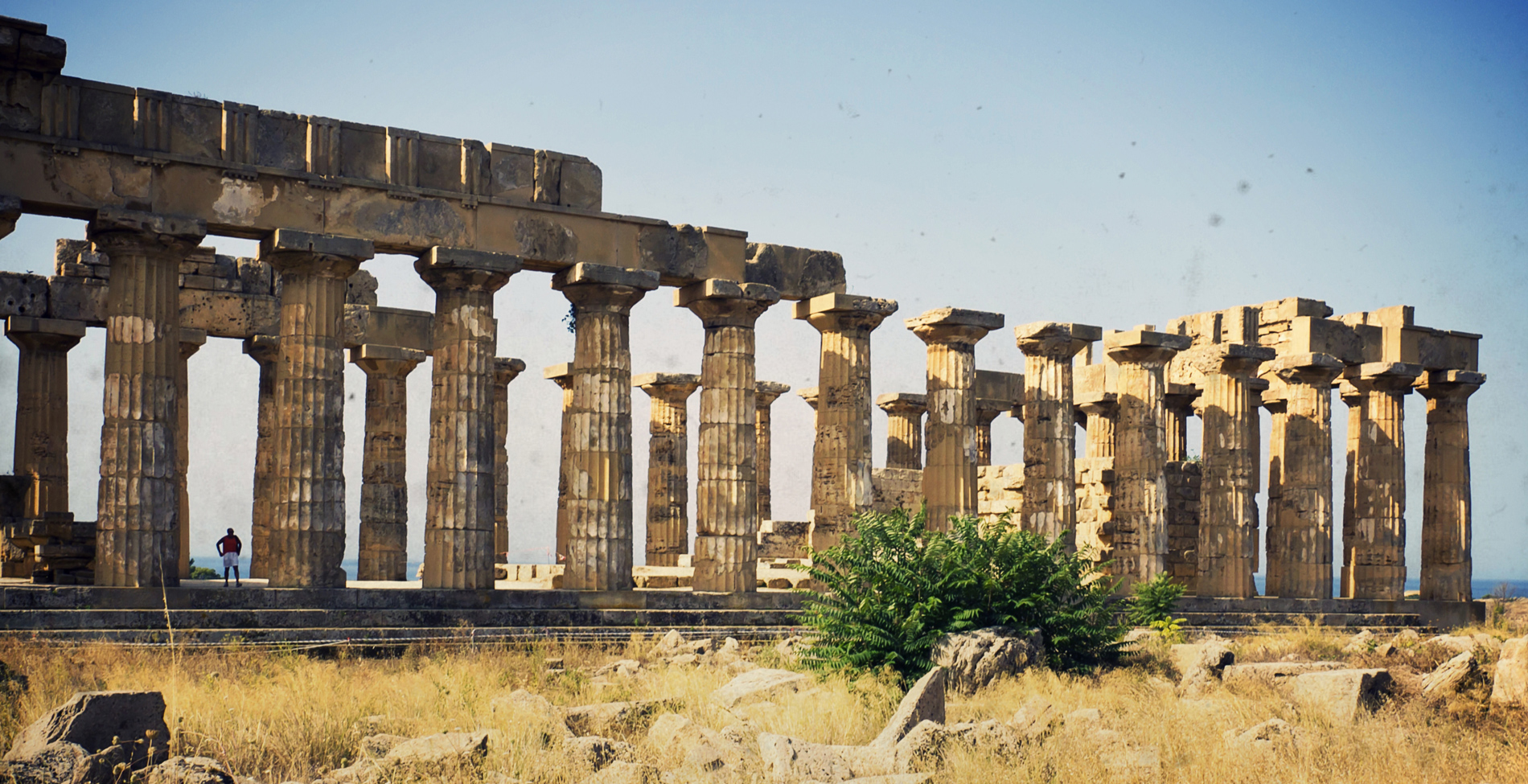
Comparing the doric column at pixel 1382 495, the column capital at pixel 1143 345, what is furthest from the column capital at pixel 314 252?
the doric column at pixel 1382 495

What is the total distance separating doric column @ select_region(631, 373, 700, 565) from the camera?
3241cm

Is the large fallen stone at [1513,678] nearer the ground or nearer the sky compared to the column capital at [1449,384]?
nearer the ground

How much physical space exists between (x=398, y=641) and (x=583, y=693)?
15.5 ft

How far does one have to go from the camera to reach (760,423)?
1453 inches

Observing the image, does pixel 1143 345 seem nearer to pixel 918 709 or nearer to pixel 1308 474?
pixel 1308 474

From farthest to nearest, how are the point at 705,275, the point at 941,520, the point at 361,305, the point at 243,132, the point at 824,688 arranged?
the point at 361,305, the point at 941,520, the point at 705,275, the point at 243,132, the point at 824,688

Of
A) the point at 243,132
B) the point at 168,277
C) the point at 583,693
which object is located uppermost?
the point at 243,132

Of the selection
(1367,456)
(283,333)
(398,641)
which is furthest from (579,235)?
(1367,456)

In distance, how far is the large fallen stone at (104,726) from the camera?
36.2 ft

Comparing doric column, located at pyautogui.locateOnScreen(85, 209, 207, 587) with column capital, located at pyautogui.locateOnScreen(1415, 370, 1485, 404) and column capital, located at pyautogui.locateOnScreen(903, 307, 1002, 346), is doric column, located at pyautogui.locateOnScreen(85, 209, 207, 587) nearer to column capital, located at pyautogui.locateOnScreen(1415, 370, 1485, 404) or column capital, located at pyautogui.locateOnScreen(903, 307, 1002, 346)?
column capital, located at pyautogui.locateOnScreen(903, 307, 1002, 346)

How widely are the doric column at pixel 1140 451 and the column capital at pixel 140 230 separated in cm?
1718

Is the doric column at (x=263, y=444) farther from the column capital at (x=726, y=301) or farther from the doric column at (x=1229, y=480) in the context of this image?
the doric column at (x=1229, y=480)

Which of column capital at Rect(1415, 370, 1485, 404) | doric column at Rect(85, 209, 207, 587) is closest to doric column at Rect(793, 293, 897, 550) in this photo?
doric column at Rect(85, 209, 207, 587)

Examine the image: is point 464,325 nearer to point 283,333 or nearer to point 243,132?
point 283,333
